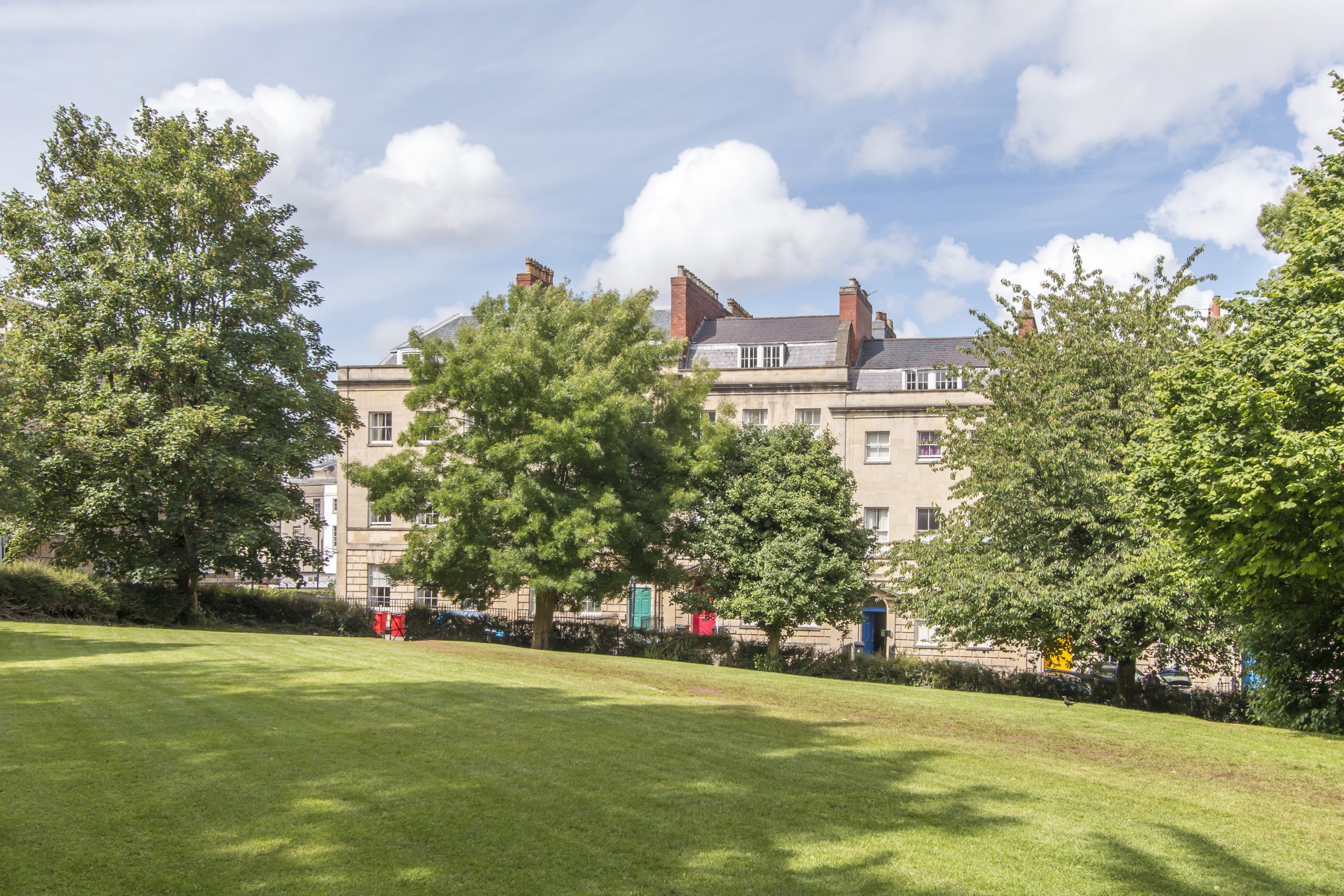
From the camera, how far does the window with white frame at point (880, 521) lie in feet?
151

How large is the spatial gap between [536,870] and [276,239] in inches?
A: 1259

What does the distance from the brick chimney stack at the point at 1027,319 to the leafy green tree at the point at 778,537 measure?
7524mm

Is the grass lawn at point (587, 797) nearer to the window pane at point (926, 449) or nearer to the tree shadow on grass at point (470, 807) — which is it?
the tree shadow on grass at point (470, 807)

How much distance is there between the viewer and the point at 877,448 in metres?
47.0

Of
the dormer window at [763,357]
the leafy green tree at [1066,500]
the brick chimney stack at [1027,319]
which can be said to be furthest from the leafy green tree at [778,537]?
the dormer window at [763,357]

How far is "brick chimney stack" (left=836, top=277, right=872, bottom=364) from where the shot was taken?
51.2 meters

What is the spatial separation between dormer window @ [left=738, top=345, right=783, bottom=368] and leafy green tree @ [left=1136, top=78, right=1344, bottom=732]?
29468 millimetres

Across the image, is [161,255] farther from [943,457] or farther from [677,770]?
[677,770]

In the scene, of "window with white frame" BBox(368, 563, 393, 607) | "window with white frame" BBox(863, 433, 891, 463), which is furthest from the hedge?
"window with white frame" BBox(863, 433, 891, 463)

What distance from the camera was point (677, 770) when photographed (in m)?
11.2

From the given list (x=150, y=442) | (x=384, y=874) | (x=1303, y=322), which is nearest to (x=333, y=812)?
(x=384, y=874)

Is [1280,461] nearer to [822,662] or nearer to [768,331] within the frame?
[822,662]

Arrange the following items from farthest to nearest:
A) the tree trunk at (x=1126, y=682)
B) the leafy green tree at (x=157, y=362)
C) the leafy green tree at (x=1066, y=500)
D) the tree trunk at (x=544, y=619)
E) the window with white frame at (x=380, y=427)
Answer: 1. the window with white frame at (x=380, y=427)
2. the tree trunk at (x=544, y=619)
3. the leafy green tree at (x=157, y=362)
4. the tree trunk at (x=1126, y=682)
5. the leafy green tree at (x=1066, y=500)

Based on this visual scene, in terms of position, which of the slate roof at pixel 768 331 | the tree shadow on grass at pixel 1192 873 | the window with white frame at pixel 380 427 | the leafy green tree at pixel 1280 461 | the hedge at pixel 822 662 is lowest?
the hedge at pixel 822 662
